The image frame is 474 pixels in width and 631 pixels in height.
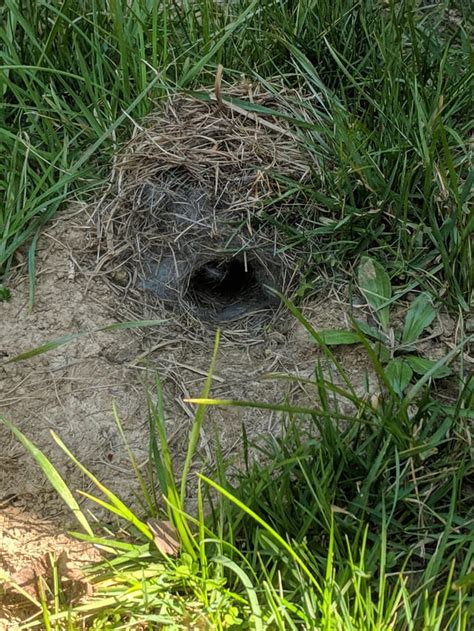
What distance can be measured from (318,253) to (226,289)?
524mm

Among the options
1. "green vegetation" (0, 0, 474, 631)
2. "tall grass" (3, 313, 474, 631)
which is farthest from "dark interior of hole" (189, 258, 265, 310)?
"tall grass" (3, 313, 474, 631)

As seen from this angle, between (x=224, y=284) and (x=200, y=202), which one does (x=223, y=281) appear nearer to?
(x=224, y=284)

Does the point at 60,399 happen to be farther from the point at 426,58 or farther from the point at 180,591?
the point at 426,58

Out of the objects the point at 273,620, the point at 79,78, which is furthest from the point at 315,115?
the point at 273,620

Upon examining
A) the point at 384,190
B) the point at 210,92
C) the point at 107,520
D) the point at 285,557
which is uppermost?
the point at 210,92

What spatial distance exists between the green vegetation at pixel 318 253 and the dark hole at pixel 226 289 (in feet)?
0.95

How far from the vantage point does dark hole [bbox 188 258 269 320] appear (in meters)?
2.72

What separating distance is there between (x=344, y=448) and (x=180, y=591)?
1.67 ft

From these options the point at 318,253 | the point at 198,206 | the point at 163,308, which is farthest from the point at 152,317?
the point at 318,253

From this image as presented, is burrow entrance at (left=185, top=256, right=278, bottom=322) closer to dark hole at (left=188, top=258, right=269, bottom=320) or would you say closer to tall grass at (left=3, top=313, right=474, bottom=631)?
dark hole at (left=188, top=258, right=269, bottom=320)

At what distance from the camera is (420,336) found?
2291 millimetres

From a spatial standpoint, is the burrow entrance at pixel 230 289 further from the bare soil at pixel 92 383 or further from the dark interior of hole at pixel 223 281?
the bare soil at pixel 92 383

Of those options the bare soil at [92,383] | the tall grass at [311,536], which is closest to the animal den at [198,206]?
the bare soil at [92,383]

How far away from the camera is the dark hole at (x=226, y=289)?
2.72 m
